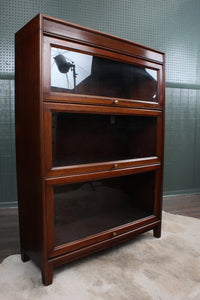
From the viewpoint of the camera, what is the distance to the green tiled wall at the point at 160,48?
2742 mm

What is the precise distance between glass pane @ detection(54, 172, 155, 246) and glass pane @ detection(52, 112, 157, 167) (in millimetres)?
222

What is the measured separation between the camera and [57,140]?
5.12 ft

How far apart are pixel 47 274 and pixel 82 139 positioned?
0.99m

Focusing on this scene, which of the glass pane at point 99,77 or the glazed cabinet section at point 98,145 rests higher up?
the glass pane at point 99,77

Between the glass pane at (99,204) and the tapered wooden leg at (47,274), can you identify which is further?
the glass pane at (99,204)

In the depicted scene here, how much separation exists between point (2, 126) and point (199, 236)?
2.54 meters

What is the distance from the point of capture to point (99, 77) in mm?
1733

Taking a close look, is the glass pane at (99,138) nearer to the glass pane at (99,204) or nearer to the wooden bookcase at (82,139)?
the wooden bookcase at (82,139)

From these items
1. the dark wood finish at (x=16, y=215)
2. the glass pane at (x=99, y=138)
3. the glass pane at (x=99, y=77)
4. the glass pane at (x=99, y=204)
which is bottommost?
the dark wood finish at (x=16, y=215)

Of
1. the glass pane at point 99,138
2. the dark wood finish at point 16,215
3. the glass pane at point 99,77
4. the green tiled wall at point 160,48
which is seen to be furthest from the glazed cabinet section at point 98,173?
the green tiled wall at point 160,48

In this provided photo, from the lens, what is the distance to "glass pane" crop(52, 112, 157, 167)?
5.20ft

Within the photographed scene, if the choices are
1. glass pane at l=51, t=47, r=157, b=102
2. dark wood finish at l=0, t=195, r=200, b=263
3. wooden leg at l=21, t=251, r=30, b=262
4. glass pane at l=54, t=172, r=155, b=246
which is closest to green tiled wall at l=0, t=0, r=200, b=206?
dark wood finish at l=0, t=195, r=200, b=263

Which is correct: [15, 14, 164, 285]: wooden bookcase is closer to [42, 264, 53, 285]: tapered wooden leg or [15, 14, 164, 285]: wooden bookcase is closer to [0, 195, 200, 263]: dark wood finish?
[42, 264, 53, 285]: tapered wooden leg

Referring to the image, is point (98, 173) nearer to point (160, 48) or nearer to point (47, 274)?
point (47, 274)
